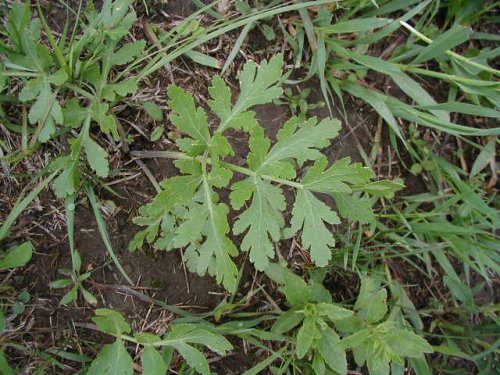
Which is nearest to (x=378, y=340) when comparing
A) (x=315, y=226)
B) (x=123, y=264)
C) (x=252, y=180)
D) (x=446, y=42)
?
(x=315, y=226)

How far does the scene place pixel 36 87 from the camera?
2.30 metres

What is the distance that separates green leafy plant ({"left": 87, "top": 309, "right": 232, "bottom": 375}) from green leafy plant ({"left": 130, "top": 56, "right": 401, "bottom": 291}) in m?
0.31

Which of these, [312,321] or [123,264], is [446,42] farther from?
[123,264]

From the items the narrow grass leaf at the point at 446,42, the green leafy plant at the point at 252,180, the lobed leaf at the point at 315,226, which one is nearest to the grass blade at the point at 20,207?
the green leafy plant at the point at 252,180

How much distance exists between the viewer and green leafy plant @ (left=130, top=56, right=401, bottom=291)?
217cm

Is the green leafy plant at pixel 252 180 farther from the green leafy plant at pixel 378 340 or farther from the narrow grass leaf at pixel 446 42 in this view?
the narrow grass leaf at pixel 446 42

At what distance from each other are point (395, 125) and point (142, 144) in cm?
139

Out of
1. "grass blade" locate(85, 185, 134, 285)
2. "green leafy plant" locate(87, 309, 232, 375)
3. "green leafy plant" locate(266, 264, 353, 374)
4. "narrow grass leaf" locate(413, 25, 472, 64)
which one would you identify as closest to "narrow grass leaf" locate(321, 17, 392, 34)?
"narrow grass leaf" locate(413, 25, 472, 64)

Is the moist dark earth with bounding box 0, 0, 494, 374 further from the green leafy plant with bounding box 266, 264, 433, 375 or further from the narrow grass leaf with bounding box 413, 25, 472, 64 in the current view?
the narrow grass leaf with bounding box 413, 25, 472, 64

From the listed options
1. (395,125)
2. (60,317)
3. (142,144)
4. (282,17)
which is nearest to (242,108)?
(142,144)

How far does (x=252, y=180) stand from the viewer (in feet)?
7.34

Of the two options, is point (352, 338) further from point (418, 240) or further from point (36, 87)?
point (36, 87)

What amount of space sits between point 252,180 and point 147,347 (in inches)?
34.3

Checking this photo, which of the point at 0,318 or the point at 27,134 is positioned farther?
the point at 27,134
